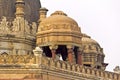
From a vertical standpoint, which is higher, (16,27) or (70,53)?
(16,27)

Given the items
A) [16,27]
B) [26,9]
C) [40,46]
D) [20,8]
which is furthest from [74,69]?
[26,9]

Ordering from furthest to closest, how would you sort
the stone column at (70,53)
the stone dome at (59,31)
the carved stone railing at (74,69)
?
the stone column at (70,53) < the stone dome at (59,31) < the carved stone railing at (74,69)

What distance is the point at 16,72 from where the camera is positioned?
38.1m

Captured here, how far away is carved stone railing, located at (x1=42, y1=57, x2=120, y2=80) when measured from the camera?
1534 inches

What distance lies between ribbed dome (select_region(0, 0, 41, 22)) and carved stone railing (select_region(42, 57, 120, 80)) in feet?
22.1

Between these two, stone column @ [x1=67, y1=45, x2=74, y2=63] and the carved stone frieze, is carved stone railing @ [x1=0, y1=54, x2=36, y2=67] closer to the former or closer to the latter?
stone column @ [x1=67, y1=45, x2=74, y2=63]

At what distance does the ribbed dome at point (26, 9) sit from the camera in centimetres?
4528

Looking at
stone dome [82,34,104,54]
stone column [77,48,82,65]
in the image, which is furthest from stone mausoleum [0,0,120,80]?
stone dome [82,34,104,54]

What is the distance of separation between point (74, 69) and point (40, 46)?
3441 mm

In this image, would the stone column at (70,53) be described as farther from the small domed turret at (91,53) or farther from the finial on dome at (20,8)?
the small domed turret at (91,53)

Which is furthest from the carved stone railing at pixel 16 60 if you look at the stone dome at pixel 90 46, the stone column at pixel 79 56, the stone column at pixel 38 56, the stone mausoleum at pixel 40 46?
the stone dome at pixel 90 46

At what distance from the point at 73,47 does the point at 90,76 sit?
2.35 m

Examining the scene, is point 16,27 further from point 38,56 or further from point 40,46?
point 38,56

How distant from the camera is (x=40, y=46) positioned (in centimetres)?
4312
